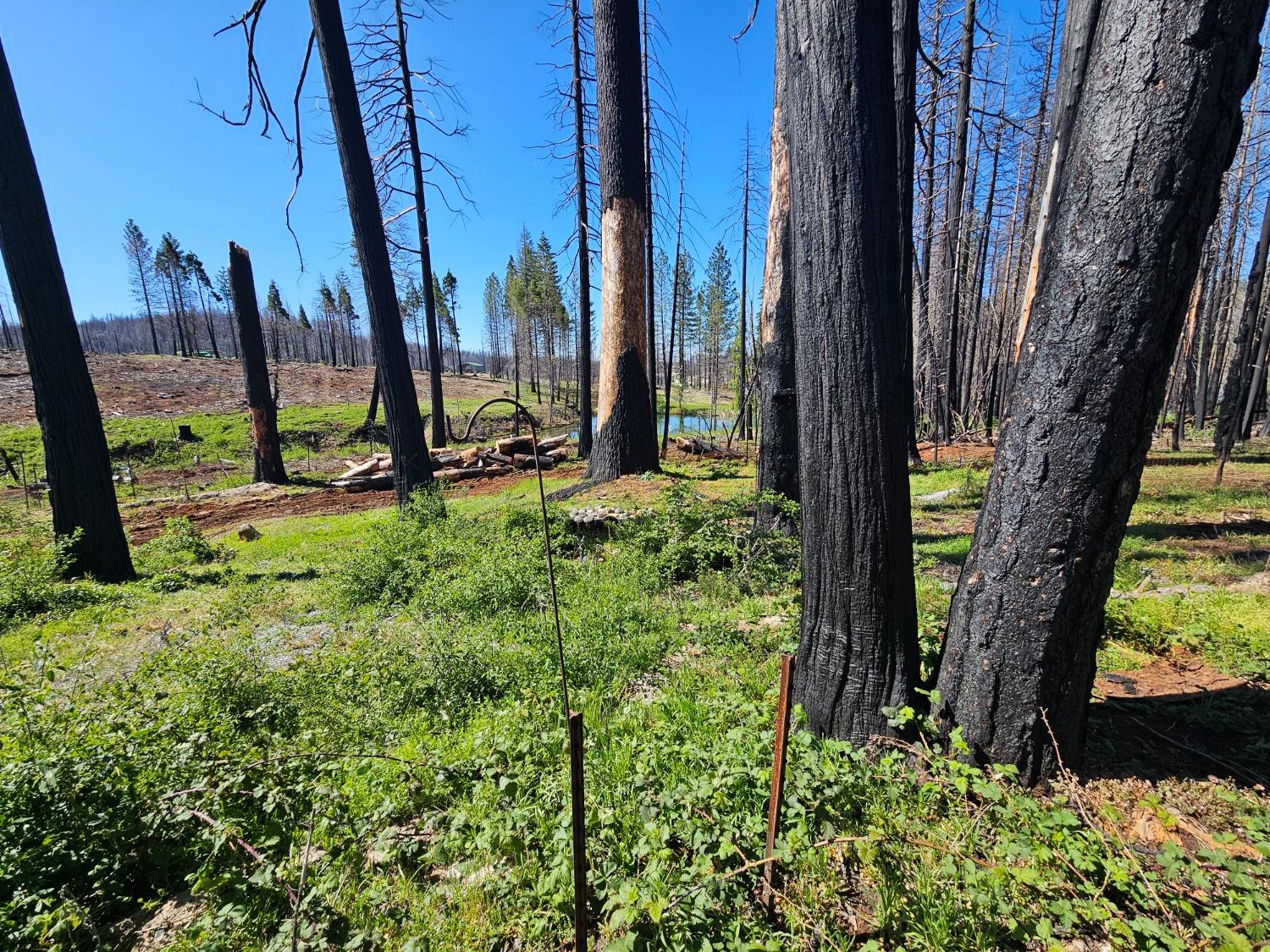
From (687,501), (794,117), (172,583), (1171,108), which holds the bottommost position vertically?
(172,583)

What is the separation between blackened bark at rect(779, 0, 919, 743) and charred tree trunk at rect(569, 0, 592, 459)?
8953 mm

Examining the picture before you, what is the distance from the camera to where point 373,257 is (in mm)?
6934

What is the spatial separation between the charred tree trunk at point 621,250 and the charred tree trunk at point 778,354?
2.62 m

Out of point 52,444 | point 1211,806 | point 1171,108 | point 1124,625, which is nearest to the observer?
point 1171,108

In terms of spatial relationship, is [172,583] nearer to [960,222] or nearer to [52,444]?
[52,444]

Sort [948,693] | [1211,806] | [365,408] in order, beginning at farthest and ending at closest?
1. [365,408]
2. [948,693]
3. [1211,806]

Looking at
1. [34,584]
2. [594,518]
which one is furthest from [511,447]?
[34,584]

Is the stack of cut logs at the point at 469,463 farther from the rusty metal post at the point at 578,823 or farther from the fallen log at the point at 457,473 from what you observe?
the rusty metal post at the point at 578,823

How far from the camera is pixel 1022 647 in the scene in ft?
A: 6.36

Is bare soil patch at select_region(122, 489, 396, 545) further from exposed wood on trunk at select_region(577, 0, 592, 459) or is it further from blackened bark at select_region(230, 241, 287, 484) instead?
exposed wood on trunk at select_region(577, 0, 592, 459)

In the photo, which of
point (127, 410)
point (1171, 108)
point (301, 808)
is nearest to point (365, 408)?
point (127, 410)

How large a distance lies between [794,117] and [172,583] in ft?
25.0

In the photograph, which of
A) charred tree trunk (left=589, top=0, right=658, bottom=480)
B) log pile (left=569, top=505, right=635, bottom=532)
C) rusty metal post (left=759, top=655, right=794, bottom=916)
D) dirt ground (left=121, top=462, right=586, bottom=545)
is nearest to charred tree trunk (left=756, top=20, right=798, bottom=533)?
log pile (left=569, top=505, right=635, bottom=532)

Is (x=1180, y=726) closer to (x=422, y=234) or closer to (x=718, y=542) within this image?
(x=718, y=542)
